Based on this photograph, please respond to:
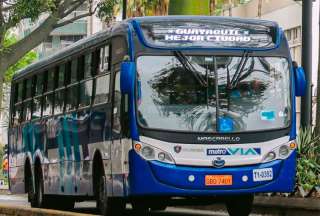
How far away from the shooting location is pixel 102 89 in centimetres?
1888

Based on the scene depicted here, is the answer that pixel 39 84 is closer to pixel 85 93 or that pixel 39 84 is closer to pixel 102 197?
pixel 85 93

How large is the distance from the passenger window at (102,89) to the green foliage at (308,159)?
389 cm

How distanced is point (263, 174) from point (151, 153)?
1.61 m

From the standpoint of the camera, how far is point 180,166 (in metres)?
17.0

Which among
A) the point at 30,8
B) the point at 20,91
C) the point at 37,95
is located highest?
the point at 30,8

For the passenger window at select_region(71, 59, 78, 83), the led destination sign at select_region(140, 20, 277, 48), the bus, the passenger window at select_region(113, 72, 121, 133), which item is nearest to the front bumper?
the bus

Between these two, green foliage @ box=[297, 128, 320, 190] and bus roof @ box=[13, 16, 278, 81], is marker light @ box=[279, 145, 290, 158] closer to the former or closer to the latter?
bus roof @ box=[13, 16, 278, 81]

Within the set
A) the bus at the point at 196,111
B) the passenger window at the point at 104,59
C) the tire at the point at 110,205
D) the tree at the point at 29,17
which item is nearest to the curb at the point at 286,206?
the bus at the point at 196,111

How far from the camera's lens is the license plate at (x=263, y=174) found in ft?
56.6

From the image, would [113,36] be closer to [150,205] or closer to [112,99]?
[112,99]

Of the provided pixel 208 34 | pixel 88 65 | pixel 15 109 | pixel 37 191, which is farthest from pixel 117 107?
pixel 15 109

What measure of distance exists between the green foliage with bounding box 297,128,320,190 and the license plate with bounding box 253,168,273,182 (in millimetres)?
3283

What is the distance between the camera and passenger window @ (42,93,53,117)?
909 inches

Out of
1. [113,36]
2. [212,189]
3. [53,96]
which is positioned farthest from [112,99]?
[53,96]
